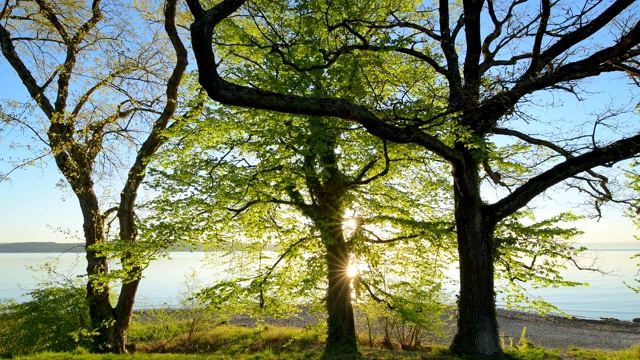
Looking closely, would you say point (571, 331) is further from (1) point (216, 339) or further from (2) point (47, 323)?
(2) point (47, 323)

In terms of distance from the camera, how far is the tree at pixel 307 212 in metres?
9.98

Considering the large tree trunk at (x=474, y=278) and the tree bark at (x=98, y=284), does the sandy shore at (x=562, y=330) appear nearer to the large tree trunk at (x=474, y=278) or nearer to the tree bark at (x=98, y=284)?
the large tree trunk at (x=474, y=278)

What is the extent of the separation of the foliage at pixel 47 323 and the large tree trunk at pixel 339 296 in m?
6.58

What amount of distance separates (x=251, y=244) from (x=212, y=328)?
5.98m

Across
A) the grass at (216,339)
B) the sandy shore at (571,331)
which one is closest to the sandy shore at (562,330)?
the sandy shore at (571,331)

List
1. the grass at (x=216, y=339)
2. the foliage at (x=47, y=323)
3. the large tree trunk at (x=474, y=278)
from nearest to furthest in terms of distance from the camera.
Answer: the large tree trunk at (x=474, y=278)
the foliage at (x=47, y=323)
the grass at (x=216, y=339)

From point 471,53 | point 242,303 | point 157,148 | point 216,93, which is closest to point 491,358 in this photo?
point 242,303

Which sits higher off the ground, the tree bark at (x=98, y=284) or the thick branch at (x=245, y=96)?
the thick branch at (x=245, y=96)

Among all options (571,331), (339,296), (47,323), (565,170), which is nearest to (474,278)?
(565,170)

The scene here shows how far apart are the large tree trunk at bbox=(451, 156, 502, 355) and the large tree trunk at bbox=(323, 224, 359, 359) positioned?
272cm

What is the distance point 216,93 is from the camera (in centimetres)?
536

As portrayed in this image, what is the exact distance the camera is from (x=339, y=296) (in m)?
11.3

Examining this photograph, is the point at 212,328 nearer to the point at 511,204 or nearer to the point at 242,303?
the point at 242,303

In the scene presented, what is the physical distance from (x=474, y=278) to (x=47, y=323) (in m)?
11.4
